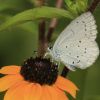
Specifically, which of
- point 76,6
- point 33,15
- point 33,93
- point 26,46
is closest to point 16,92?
point 33,93

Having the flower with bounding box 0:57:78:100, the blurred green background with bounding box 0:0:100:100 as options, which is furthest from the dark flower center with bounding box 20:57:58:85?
the blurred green background with bounding box 0:0:100:100

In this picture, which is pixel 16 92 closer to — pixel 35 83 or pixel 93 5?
pixel 35 83

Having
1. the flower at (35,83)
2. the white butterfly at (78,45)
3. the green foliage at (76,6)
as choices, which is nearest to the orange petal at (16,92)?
the flower at (35,83)

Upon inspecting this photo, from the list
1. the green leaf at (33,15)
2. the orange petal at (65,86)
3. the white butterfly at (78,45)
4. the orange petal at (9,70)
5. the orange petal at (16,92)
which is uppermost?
the green leaf at (33,15)

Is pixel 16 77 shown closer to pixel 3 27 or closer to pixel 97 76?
pixel 3 27

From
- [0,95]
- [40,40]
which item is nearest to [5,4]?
[40,40]

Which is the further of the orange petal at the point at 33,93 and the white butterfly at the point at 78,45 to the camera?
the white butterfly at the point at 78,45

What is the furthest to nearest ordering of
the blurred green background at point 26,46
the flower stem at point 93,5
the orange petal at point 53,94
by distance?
the blurred green background at point 26,46 → the flower stem at point 93,5 → the orange petal at point 53,94

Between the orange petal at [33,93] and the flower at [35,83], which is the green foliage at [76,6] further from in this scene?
the orange petal at [33,93]

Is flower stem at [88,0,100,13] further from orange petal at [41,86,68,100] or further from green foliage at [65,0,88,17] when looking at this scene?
orange petal at [41,86,68,100]
